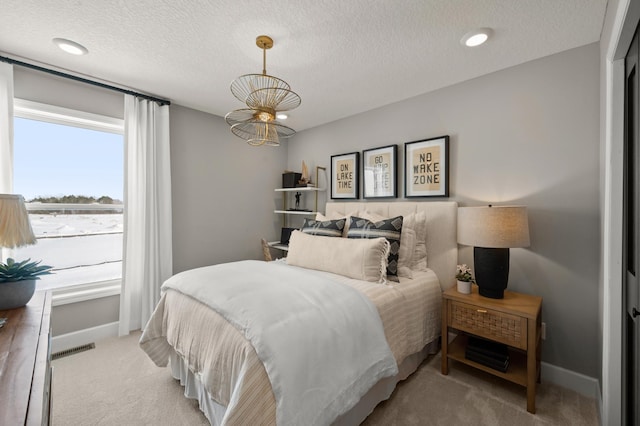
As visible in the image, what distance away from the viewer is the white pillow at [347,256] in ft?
6.81

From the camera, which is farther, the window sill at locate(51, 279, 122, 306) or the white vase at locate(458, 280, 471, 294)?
the window sill at locate(51, 279, 122, 306)

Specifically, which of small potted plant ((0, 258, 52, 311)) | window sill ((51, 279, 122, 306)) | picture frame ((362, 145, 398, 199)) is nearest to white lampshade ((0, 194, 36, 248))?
small potted plant ((0, 258, 52, 311))

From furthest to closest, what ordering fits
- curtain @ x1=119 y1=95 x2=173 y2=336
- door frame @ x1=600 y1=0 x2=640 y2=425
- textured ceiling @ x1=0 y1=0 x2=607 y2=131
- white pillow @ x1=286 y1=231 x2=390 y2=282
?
curtain @ x1=119 y1=95 x2=173 y2=336, white pillow @ x1=286 y1=231 x2=390 y2=282, textured ceiling @ x1=0 y1=0 x2=607 y2=131, door frame @ x1=600 y1=0 x2=640 y2=425

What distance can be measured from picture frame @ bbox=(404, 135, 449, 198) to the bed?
20cm

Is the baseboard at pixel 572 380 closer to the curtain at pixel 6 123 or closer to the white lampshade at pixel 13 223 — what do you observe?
the white lampshade at pixel 13 223

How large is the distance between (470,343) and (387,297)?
892mm

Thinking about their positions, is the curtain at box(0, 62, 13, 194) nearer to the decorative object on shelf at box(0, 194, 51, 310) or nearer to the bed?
the decorative object on shelf at box(0, 194, 51, 310)

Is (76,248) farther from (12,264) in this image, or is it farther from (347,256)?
(347,256)

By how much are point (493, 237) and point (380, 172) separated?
149 cm

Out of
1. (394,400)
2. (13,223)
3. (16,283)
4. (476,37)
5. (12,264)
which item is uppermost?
(476,37)

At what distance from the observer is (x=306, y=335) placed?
1.29 meters

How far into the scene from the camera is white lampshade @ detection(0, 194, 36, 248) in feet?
4.70

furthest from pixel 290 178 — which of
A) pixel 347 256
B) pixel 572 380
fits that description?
pixel 572 380

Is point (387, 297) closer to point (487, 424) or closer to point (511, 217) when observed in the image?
point (487, 424)
